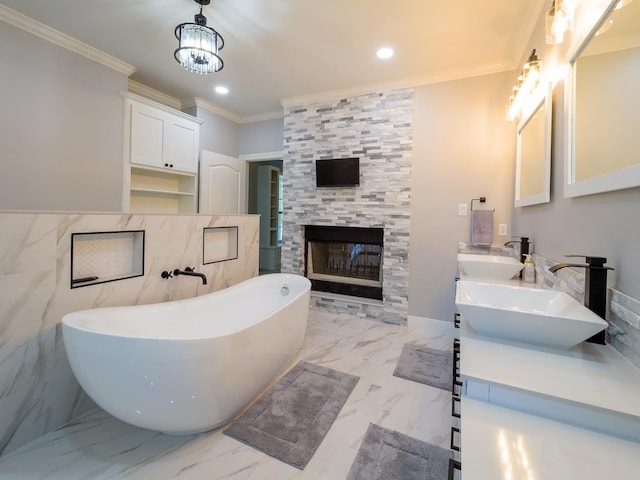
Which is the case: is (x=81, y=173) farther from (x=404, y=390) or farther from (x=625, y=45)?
(x=625, y=45)

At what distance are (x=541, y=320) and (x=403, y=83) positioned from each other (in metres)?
2.97

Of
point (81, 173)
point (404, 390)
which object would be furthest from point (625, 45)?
point (81, 173)

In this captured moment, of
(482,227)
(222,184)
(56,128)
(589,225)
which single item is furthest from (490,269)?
(56,128)

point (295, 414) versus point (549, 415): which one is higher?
point (549, 415)

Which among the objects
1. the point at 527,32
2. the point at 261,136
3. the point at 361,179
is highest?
the point at 527,32

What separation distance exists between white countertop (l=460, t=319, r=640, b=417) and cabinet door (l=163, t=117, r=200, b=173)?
352cm

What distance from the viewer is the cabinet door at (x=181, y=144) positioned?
3.28m

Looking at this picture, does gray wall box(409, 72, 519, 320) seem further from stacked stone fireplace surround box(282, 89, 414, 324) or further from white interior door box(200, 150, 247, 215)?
white interior door box(200, 150, 247, 215)

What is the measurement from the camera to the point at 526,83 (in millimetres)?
1964

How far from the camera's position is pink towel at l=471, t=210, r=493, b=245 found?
8.98 feet

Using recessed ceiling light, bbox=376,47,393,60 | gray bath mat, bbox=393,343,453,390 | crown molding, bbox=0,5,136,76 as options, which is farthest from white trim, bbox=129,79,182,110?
gray bath mat, bbox=393,343,453,390

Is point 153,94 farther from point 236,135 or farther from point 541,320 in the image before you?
point 541,320

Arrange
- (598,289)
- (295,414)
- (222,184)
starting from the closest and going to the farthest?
(598,289) < (295,414) < (222,184)

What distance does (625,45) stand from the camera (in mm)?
910
